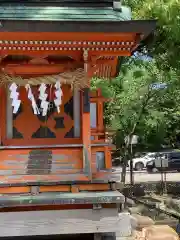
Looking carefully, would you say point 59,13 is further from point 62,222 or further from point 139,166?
point 139,166

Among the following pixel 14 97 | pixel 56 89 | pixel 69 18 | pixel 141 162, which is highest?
pixel 69 18

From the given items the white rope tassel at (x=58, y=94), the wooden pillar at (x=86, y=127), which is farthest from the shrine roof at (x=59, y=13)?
the white rope tassel at (x=58, y=94)

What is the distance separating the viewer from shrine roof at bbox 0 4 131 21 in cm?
920

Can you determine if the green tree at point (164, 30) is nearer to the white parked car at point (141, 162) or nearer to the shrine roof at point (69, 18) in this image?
the shrine roof at point (69, 18)

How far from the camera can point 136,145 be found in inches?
1275

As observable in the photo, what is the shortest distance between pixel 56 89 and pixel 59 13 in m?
1.73

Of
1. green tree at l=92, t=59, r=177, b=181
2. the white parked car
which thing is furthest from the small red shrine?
the white parked car

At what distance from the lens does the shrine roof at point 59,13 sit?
9.20 m

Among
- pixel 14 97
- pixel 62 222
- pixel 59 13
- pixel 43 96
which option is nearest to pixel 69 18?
pixel 59 13

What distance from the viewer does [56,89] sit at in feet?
31.3

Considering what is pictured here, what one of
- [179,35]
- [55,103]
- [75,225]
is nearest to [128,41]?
[55,103]

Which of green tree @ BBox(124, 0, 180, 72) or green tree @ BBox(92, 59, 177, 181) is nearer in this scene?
green tree @ BBox(124, 0, 180, 72)

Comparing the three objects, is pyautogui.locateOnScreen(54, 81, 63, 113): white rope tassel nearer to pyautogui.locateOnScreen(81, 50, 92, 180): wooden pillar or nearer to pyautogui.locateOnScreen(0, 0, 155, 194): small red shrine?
pyautogui.locateOnScreen(0, 0, 155, 194): small red shrine

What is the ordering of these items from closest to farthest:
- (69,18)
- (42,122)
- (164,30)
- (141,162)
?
(69,18) → (42,122) → (164,30) → (141,162)
